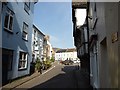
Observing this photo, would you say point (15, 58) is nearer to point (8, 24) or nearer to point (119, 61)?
point (8, 24)

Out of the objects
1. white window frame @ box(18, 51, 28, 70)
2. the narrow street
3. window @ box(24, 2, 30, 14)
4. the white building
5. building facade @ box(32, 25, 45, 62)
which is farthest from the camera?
the white building

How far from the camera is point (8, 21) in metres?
14.6

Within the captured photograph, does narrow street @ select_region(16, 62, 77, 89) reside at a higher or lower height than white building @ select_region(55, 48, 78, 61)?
lower

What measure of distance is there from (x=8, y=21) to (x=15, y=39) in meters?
2.00

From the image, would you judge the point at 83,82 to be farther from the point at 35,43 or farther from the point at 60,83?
the point at 35,43

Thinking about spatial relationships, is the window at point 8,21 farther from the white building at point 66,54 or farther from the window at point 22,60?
the white building at point 66,54

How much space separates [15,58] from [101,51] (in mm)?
10143

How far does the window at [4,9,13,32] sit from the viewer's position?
46.8ft

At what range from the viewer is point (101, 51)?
25.7 feet

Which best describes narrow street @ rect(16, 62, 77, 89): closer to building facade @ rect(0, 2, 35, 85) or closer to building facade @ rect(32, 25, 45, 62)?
building facade @ rect(0, 2, 35, 85)

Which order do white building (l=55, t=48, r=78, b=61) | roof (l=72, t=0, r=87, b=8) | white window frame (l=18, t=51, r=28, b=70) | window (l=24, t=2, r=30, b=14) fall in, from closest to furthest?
white window frame (l=18, t=51, r=28, b=70), window (l=24, t=2, r=30, b=14), roof (l=72, t=0, r=87, b=8), white building (l=55, t=48, r=78, b=61)

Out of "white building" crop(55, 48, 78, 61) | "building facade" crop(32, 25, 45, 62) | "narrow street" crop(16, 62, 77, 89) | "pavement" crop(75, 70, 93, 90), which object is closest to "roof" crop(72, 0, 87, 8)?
"pavement" crop(75, 70, 93, 90)

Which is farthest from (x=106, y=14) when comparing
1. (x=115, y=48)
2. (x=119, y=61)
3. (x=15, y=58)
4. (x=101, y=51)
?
(x=15, y=58)

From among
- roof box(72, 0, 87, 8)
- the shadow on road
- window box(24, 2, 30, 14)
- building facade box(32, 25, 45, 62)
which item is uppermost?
roof box(72, 0, 87, 8)
